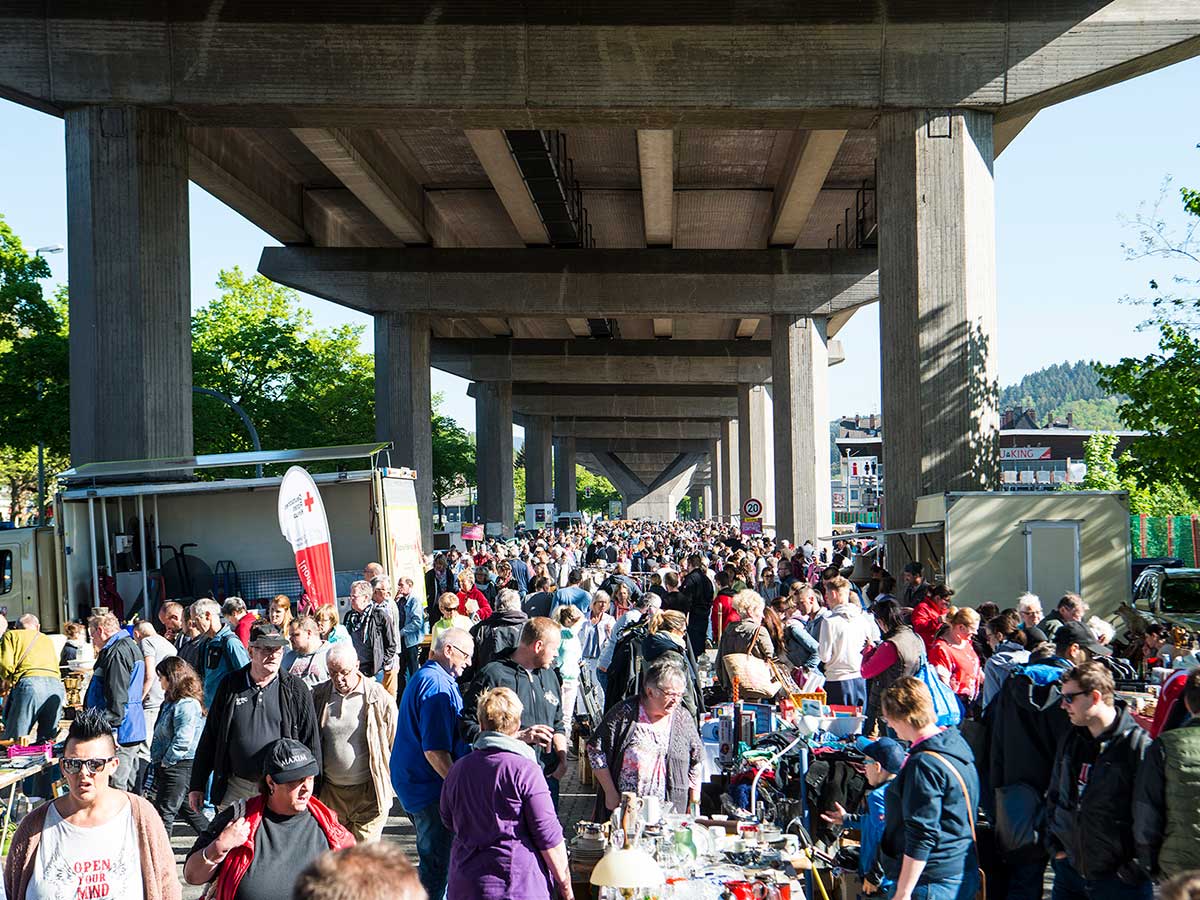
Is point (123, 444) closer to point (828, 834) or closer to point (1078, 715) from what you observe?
point (828, 834)

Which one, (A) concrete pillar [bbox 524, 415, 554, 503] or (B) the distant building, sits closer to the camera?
(A) concrete pillar [bbox 524, 415, 554, 503]

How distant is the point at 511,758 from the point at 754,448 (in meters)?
55.1

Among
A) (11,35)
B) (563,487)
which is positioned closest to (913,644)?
(11,35)

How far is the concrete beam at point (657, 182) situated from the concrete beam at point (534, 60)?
137 inches

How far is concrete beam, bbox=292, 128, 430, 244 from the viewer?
993 inches

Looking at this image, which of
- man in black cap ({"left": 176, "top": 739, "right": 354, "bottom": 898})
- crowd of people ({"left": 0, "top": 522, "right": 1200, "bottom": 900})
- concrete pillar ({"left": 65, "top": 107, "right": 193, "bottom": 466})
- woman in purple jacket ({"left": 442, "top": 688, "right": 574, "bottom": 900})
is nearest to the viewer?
man in black cap ({"left": 176, "top": 739, "right": 354, "bottom": 898})

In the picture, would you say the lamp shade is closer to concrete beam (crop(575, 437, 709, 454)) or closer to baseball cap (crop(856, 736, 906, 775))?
baseball cap (crop(856, 736, 906, 775))

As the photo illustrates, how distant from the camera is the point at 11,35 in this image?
1911 cm

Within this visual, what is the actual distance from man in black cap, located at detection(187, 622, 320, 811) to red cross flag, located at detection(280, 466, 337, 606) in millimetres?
5750

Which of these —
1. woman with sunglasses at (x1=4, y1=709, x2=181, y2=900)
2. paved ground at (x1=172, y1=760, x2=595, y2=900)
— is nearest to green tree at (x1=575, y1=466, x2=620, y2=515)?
paved ground at (x1=172, y1=760, x2=595, y2=900)

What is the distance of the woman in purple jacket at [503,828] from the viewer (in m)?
5.34

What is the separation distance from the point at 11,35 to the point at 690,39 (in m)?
10.2

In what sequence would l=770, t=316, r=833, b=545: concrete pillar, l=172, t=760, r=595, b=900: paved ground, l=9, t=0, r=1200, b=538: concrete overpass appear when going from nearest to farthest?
1. l=172, t=760, r=595, b=900: paved ground
2. l=9, t=0, r=1200, b=538: concrete overpass
3. l=770, t=316, r=833, b=545: concrete pillar

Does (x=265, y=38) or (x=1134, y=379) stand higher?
(x=265, y=38)
